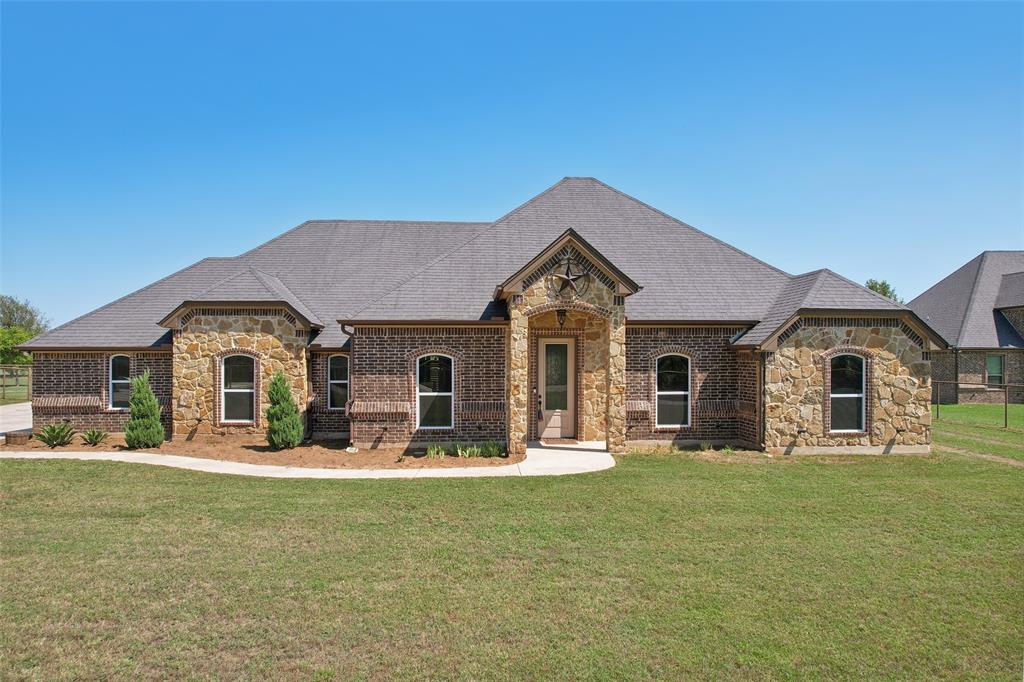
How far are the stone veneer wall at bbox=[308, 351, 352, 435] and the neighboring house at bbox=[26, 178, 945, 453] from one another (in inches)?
1.6

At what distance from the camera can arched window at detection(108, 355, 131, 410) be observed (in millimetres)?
16938

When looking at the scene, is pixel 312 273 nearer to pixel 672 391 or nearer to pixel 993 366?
pixel 672 391

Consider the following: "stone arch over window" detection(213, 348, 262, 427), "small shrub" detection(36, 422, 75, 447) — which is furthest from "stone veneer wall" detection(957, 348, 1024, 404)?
"small shrub" detection(36, 422, 75, 447)

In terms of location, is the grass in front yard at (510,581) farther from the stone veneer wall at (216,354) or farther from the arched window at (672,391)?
the stone veneer wall at (216,354)

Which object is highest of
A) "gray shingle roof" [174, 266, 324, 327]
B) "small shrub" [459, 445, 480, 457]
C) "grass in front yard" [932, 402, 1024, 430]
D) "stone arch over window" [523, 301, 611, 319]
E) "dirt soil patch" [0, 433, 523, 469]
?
"gray shingle roof" [174, 266, 324, 327]

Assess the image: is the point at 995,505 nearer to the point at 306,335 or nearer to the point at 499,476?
the point at 499,476

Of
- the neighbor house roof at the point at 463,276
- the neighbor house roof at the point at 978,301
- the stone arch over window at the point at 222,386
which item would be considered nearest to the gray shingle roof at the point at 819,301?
the neighbor house roof at the point at 463,276

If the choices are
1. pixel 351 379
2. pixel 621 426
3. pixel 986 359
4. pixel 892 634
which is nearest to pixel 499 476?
pixel 621 426

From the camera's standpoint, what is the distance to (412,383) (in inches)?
591

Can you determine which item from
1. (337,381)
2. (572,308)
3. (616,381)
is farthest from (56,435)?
(616,381)

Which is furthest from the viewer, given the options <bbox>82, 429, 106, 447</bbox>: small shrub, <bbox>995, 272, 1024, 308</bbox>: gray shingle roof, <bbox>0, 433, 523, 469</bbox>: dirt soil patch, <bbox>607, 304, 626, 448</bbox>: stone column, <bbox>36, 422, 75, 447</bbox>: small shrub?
<bbox>995, 272, 1024, 308</bbox>: gray shingle roof

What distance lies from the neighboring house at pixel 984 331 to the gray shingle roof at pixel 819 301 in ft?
58.3

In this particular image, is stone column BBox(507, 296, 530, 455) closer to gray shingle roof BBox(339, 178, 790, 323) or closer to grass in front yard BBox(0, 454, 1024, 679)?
gray shingle roof BBox(339, 178, 790, 323)

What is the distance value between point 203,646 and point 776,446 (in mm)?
13313
